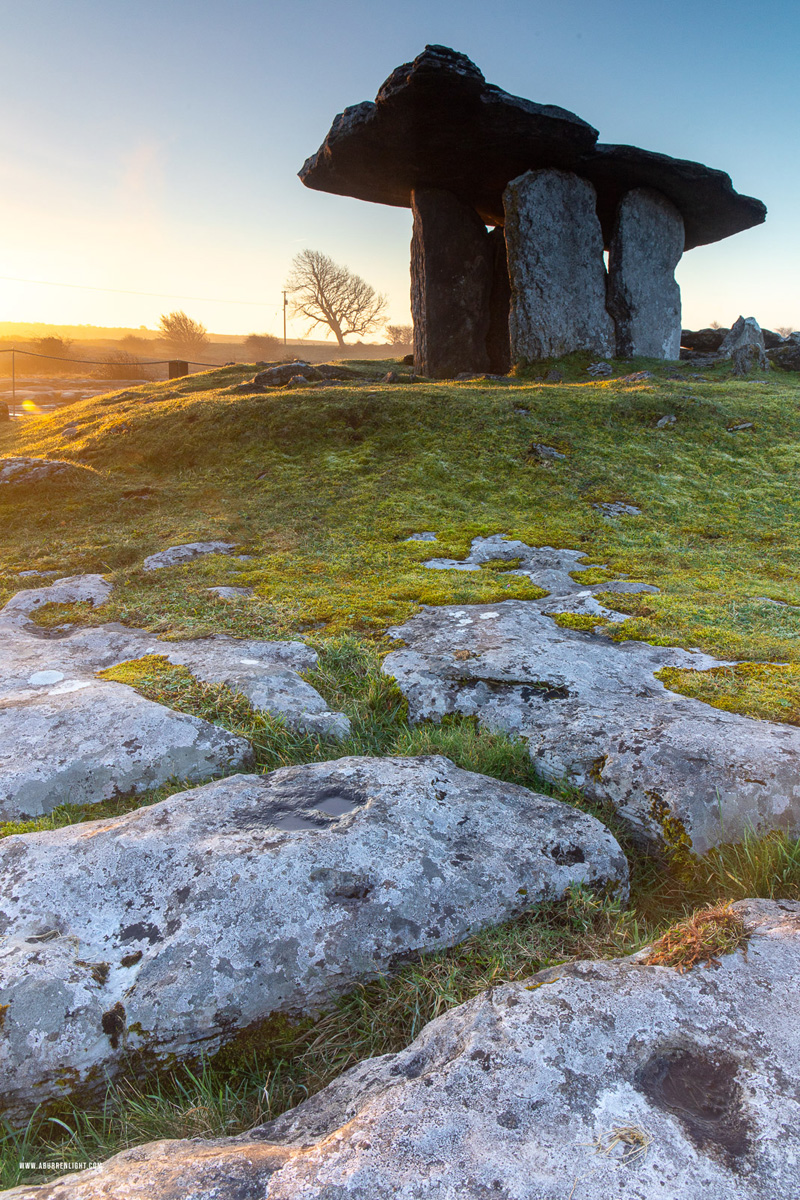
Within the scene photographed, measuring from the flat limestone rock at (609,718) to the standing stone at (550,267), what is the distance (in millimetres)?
12459

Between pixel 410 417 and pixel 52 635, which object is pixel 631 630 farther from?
pixel 410 417

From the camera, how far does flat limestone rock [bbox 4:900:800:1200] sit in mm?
1514

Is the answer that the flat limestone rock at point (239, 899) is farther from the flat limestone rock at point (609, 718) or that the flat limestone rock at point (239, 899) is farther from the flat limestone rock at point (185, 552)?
the flat limestone rock at point (185, 552)

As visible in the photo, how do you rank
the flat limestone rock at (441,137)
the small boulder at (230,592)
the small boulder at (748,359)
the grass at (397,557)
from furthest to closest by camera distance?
the small boulder at (748,359), the flat limestone rock at (441,137), the small boulder at (230,592), the grass at (397,557)

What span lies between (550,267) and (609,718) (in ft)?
49.0

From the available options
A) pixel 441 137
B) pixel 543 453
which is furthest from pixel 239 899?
pixel 441 137

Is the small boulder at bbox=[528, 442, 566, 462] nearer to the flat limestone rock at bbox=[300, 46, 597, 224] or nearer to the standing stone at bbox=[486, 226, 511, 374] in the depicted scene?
the flat limestone rock at bbox=[300, 46, 597, 224]

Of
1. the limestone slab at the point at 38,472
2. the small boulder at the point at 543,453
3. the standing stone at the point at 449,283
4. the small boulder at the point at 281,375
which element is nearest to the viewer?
the limestone slab at the point at 38,472

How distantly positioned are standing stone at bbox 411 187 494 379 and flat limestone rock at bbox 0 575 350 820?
1439cm

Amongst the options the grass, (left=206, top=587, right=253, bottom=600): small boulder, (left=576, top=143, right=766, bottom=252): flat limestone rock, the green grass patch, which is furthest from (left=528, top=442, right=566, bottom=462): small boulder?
(left=576, top=143, right=766, bottom=252): flat limestone rock

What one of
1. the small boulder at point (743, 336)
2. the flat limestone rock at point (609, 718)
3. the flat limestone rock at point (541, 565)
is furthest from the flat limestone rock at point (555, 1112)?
the small boulder at point (743, 336)

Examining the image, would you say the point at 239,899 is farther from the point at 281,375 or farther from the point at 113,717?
the point at 281,375

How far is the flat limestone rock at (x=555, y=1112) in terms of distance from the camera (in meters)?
1.51

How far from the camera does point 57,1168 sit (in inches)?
74.5
